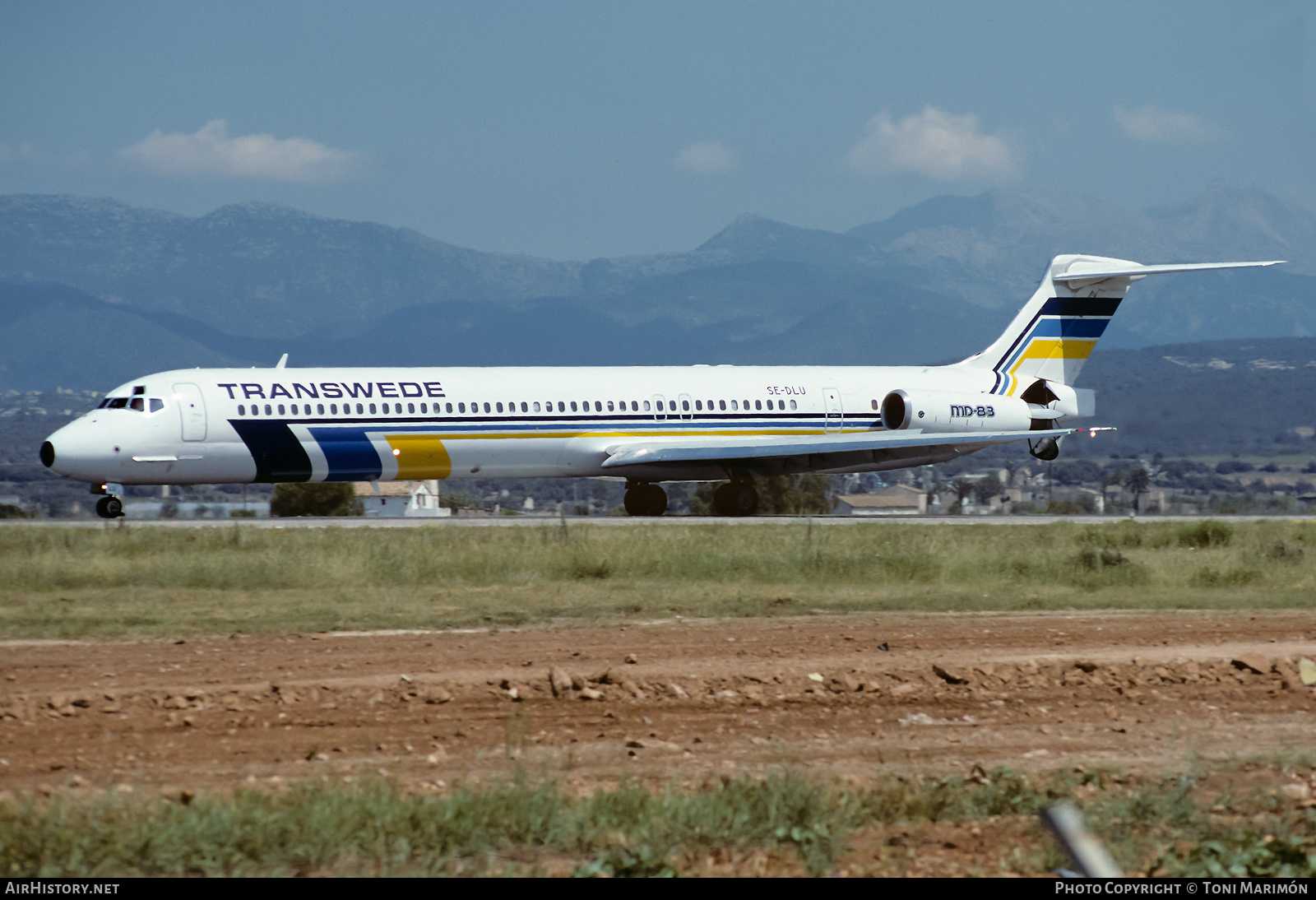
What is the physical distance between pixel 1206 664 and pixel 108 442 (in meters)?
22.5

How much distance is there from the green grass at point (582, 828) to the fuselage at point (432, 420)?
22.7 metres

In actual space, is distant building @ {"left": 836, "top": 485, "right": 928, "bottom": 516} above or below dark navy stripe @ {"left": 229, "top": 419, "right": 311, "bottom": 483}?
below

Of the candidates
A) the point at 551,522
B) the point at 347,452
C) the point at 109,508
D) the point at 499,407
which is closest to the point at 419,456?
the point at 347,452

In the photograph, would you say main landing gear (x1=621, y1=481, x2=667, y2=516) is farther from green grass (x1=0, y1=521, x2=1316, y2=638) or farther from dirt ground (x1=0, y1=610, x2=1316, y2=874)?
dirt ground (x1=0, y1=610, x2=1316, y2=874)

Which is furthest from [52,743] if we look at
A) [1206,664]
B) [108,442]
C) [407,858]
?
[108,442]

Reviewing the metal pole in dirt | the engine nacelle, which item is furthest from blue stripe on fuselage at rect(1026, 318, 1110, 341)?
the metal pole in dirt

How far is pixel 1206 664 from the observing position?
14.4 m

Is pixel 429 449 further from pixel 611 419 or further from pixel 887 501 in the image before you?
pixel 887 501

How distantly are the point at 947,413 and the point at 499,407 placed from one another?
12.0 metres

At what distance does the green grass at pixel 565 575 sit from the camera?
720 inches

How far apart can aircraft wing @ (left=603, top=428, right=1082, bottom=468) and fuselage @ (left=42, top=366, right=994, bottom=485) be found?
0.59 feet

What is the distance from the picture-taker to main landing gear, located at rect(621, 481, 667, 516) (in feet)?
125

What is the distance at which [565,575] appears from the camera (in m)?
22.6
